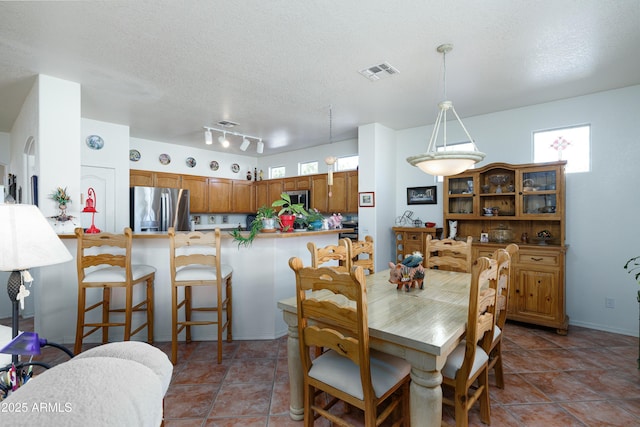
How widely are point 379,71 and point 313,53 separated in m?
0.72

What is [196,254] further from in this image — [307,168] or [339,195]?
[307,168]

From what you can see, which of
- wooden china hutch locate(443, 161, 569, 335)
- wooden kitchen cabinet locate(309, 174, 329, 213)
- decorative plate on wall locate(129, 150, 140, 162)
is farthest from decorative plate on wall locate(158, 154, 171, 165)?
wooden china hutch locate(443, 161, 569, 335)

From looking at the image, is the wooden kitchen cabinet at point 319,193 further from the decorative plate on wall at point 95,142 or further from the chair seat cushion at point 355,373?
the chair seat cushion at point 355,373

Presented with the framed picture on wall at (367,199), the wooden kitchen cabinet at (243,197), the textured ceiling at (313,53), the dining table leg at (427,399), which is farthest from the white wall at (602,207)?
the wooden kitchen cabinet at (243,197)

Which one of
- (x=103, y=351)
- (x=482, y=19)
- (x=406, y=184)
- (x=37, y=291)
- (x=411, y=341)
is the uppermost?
(x=482, y=19)

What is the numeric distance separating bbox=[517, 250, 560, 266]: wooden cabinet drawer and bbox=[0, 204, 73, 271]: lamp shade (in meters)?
4.07

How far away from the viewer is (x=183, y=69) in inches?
113

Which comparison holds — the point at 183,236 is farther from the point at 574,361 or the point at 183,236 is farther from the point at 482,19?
the point at 574,361

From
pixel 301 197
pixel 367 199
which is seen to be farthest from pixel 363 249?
pixel 301 197

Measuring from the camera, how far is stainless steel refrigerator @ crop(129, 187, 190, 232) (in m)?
4.89

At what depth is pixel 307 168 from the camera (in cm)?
642

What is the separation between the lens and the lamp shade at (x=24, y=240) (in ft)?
3.47

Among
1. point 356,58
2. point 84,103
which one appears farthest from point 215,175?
point 356,58

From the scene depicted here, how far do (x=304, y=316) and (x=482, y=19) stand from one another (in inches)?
94.6
